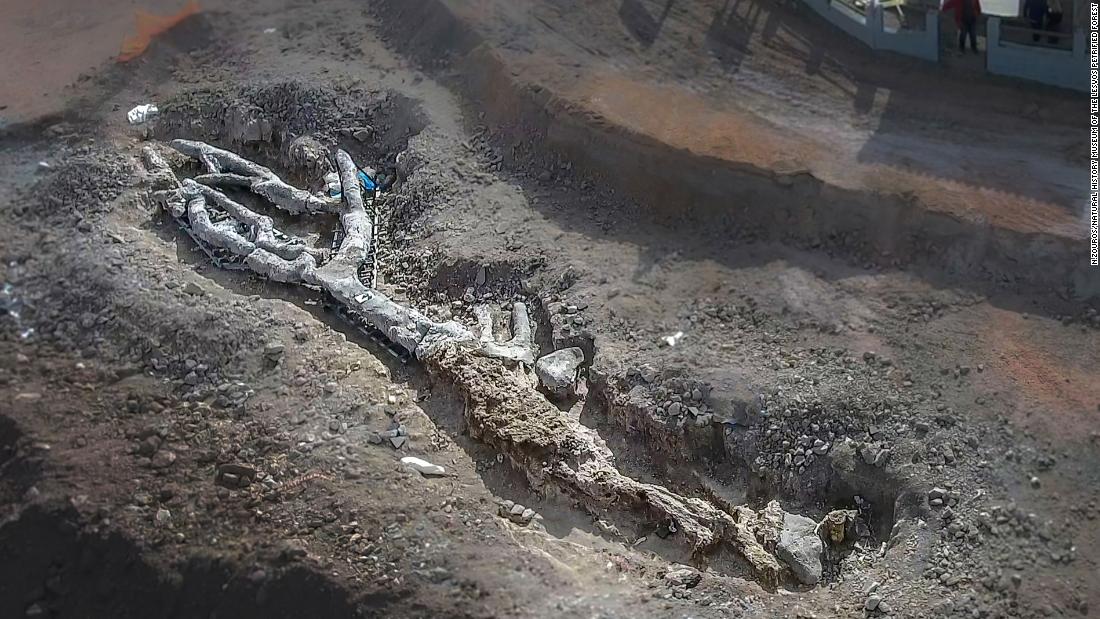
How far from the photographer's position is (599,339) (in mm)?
13469

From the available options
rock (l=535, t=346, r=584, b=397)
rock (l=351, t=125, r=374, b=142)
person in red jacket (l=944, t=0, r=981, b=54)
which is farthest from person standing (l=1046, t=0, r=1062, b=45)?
rock (l=351, t=125, r=374, b=142)

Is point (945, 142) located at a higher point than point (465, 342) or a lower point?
higher

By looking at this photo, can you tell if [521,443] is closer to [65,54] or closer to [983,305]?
[983,305]

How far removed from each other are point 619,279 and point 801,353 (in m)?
2.87

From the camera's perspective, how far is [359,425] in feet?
41.5

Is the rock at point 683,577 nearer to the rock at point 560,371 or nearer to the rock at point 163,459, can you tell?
the rock at point 560,371

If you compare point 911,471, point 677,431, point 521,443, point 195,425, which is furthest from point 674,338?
point 195,425

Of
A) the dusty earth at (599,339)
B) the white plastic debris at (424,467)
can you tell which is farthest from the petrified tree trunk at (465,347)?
the white plastic debris at (424,467)

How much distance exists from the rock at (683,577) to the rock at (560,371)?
310cm

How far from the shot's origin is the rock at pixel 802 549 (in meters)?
11.0

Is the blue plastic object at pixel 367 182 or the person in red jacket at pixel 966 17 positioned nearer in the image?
the person in red jacket at pixel 966 17

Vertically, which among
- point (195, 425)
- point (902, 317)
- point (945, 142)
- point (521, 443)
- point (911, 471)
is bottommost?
point (195, 425)

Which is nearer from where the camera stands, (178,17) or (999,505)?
(999,505)

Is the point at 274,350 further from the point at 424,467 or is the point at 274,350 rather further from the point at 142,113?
the point at 142,113
